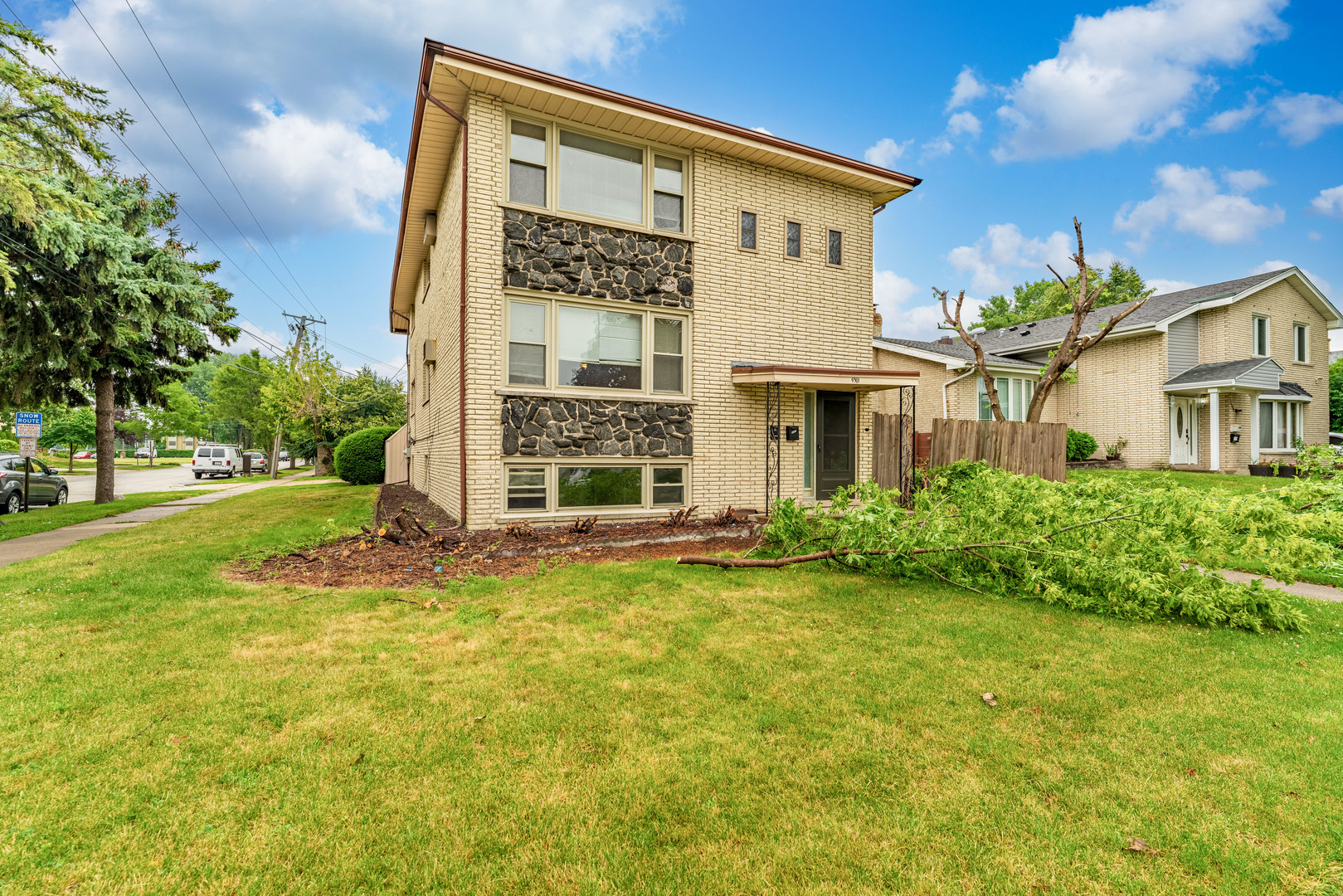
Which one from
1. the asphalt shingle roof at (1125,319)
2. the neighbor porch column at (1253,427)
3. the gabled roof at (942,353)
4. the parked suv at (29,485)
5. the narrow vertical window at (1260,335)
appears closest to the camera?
the parked suv at (29,485)

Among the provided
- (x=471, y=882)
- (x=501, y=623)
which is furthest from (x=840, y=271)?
(x=471, y=882)

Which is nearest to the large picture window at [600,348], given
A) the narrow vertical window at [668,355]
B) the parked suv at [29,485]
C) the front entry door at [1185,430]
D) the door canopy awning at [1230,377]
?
the narrow vertical window at [668,355]

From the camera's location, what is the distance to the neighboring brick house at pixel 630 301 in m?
8.59

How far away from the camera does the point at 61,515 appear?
13.2m

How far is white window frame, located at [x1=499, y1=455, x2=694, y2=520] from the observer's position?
8.77 m

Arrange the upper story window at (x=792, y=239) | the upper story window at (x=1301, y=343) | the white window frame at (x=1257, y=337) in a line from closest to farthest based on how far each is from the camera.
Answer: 1. the upper story window at (x=792, y=239)
2. the white window frame at (x=1257, y=337)
3. the upper story window at (x=1301, y=343)

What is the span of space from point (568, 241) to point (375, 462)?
59.8 ft

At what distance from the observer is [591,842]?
2.26m

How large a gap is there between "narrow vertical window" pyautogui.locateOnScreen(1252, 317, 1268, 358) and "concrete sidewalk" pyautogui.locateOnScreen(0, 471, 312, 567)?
33412mm

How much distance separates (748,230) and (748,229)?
0.05 ft

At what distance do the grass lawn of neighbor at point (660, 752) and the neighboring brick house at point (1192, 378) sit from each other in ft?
55.0

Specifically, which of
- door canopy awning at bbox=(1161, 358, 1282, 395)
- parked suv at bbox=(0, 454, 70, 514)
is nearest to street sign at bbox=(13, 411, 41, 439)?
parked suv at bbox=(0, 454, 70, 514)

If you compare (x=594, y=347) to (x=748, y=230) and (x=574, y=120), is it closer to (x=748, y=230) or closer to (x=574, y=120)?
(x=574, y=120)

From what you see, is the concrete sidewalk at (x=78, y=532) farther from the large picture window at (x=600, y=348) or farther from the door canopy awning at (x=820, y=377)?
the door canopy awning at (x=820, y=377)
